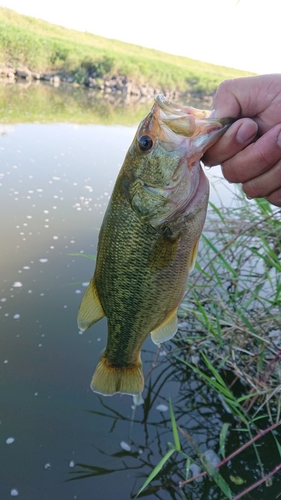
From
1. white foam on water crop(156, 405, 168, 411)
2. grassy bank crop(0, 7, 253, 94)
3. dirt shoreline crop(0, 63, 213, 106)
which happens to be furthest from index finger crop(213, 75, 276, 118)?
grassy bank crop(0, 7, 253, 94)

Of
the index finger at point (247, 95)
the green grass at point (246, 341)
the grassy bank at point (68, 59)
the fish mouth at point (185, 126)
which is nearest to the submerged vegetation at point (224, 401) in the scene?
the green grass at point (246, 341)

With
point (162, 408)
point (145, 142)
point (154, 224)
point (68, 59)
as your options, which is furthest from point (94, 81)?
point (154, 224)

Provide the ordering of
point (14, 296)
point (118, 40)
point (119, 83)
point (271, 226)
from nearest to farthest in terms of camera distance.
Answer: point (271, 226)
point (14, 296)
point (119, 83)
point (118, 40)

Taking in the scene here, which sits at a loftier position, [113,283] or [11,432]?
[113,283]

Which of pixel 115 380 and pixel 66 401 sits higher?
pixel 115 380

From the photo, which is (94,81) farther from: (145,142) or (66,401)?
(145,142)

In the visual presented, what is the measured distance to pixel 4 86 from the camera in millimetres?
17516

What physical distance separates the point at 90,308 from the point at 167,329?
1.35 feet

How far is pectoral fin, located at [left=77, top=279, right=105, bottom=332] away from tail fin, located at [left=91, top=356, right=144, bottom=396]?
335 millimetres

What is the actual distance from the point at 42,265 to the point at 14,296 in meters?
0.66

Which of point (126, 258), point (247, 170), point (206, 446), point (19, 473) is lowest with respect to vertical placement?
point (19, 473)

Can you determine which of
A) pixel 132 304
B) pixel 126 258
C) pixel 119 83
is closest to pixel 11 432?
pixel 132 304

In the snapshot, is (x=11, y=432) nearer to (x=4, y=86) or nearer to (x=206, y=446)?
(x=206, y=446)

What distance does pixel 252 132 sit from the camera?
1577mm
